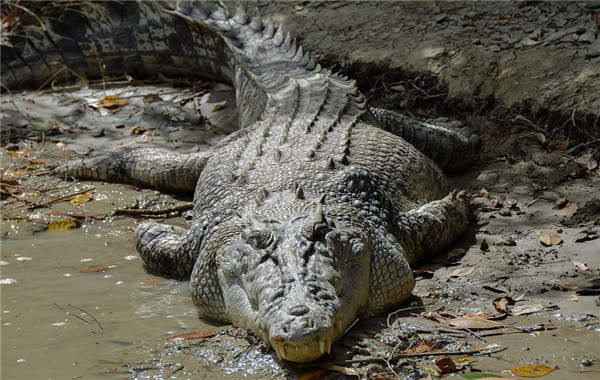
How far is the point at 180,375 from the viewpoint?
2.99 meters

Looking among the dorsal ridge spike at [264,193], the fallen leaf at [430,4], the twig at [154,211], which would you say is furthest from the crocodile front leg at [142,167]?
the fallen leaf at [430,4]

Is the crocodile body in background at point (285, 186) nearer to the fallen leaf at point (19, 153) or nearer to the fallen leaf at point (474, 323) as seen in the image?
the fallen leaf at point (474, 323)

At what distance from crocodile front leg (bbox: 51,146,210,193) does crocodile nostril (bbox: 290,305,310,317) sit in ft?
9.30

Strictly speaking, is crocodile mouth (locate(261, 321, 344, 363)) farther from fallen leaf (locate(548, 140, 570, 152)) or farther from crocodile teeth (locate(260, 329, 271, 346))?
fallen leaf (locate(548, 140, 570, 152))

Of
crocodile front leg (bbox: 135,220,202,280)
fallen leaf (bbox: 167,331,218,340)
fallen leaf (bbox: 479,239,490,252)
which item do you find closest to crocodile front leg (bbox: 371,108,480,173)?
fallen leaf (bbox: 479,239,490,252)

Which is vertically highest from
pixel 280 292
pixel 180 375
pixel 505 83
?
pixel 505 83

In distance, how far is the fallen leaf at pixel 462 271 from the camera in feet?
12.8

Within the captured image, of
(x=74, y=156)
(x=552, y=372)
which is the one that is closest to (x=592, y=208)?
(x=552, y=372)

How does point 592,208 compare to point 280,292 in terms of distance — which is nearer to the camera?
point 280,292

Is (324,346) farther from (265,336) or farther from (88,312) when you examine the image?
(88,312)

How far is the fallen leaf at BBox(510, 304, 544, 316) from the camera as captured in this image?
131 inches

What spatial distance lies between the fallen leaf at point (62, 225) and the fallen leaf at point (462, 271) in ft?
9.23

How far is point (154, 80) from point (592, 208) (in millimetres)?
5024

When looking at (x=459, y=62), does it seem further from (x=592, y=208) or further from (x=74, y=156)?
(x=74, y=156)
